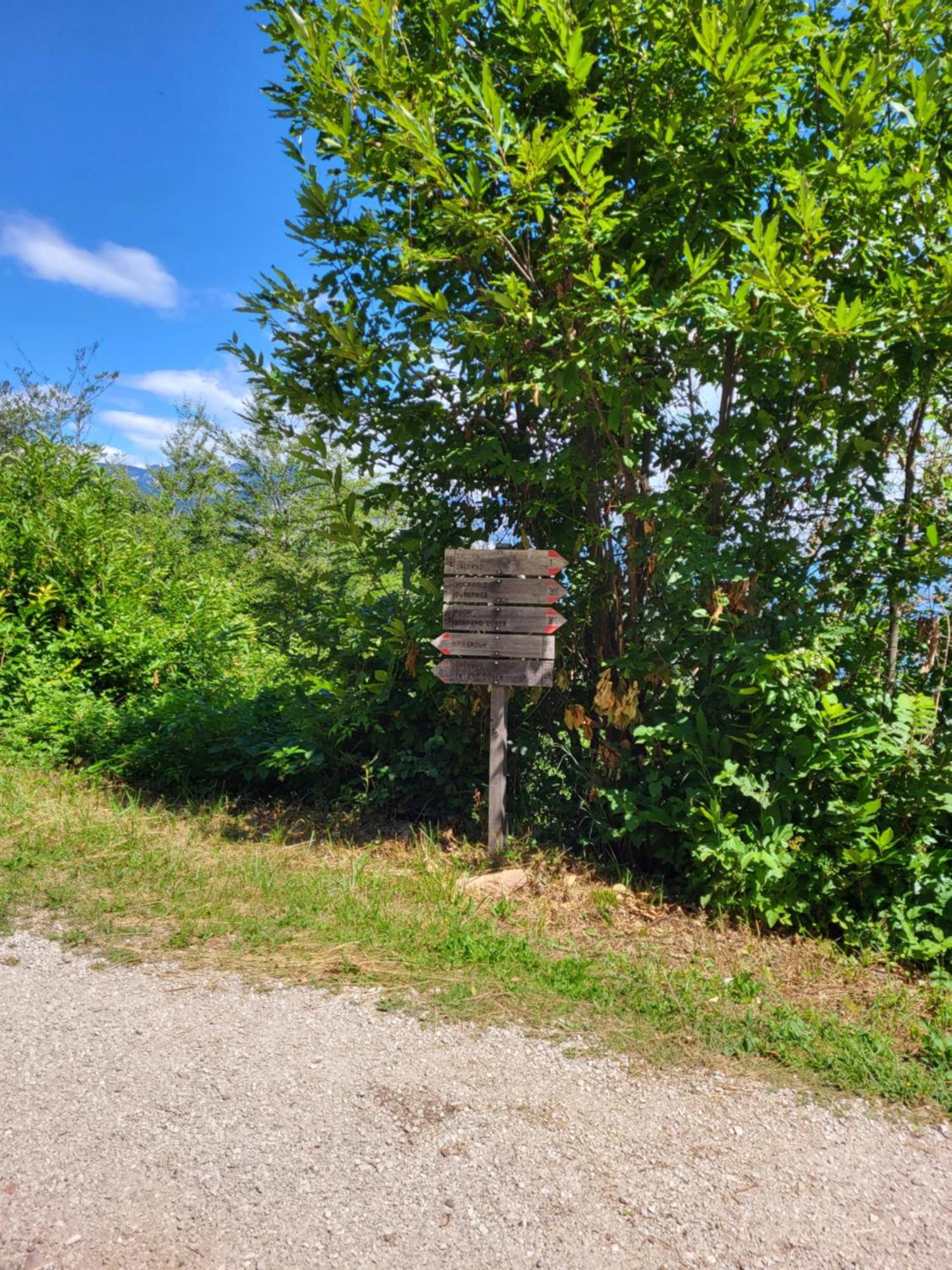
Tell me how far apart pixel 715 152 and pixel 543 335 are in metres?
1.28

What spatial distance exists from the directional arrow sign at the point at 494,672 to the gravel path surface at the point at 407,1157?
2.33 meters

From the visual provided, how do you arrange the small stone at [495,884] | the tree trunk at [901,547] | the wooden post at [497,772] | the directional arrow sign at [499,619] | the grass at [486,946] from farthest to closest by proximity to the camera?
the wooden post at [497,772]
the directional arrow sign at [499,619]
the small stone at [495,884]
the tree trunk at [901,547]
the grass at [486,946]

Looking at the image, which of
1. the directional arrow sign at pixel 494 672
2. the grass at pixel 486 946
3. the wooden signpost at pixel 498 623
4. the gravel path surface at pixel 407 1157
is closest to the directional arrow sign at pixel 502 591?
the wooden signpost at pixel 498 623

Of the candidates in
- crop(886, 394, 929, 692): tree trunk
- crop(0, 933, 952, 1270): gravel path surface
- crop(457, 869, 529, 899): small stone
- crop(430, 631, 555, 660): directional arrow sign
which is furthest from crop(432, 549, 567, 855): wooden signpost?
crop(0, 933, 952, 1270): gravel path surface

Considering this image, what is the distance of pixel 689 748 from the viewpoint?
471cm

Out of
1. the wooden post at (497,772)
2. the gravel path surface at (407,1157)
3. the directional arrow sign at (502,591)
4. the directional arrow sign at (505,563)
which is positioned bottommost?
the gravel path surface at (407,1157)

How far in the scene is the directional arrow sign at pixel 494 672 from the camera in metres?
5.24

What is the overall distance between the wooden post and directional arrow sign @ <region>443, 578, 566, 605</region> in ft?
1.81

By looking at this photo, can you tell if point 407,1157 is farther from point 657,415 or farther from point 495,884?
point 657,415

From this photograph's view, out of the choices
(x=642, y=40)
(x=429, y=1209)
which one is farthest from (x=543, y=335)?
(x=429, y=1209)

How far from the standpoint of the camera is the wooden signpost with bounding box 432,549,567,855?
524 cm

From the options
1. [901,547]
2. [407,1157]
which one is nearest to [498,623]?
[901,547]

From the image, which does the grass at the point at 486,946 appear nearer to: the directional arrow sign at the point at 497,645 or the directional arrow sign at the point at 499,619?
the directional arrow sign at the point at 497,645

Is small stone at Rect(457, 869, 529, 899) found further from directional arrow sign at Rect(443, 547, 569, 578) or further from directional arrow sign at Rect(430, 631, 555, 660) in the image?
directional arrow sign at Rect(443, 547, 569, 578)
